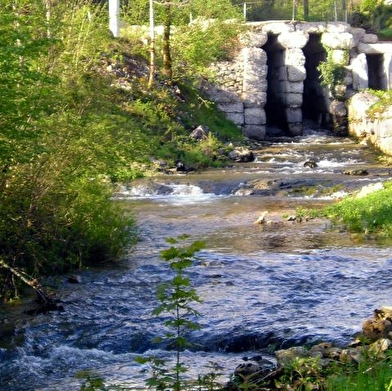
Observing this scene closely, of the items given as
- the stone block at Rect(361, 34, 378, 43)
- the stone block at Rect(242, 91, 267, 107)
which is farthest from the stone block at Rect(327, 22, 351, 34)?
the stone block at Rect(242, 91, 267, 107)

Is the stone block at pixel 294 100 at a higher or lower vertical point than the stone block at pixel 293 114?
higher

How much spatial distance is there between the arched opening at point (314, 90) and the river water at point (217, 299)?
19.4 m

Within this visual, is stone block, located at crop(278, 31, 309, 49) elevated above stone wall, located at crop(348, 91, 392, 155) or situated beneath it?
elevated above

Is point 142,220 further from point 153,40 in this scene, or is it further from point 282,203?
point 153,40

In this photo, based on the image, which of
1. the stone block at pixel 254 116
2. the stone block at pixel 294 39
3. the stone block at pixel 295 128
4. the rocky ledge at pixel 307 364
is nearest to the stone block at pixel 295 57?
the stone block at pixel 294 39

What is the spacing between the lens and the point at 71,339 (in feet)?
32.5

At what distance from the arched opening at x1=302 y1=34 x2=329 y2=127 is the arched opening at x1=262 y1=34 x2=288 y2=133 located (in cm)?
175

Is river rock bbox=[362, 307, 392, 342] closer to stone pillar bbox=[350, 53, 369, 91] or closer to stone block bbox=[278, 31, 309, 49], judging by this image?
stone pillar bbox=[350, 53, 369, 91]

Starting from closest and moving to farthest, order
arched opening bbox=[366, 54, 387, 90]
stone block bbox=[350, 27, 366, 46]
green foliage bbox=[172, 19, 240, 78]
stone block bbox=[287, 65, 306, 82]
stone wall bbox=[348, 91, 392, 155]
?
stone wall bbox=[348, 91, 392, 155], green foliage bbox=[172, 19, 240, 78], stone block bbox=[287, 65, 306, 82], stone block bbox=[350, 27, 366, 46], arched opening bbox=[366, 54, 387, 90]

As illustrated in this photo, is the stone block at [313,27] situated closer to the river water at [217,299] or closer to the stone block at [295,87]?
the stone block at [295,87]

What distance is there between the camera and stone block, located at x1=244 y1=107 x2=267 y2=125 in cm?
3744

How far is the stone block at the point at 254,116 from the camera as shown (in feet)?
123

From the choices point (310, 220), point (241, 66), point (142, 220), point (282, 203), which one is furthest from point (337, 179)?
point (241, 66)

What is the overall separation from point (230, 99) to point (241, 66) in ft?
5.94
